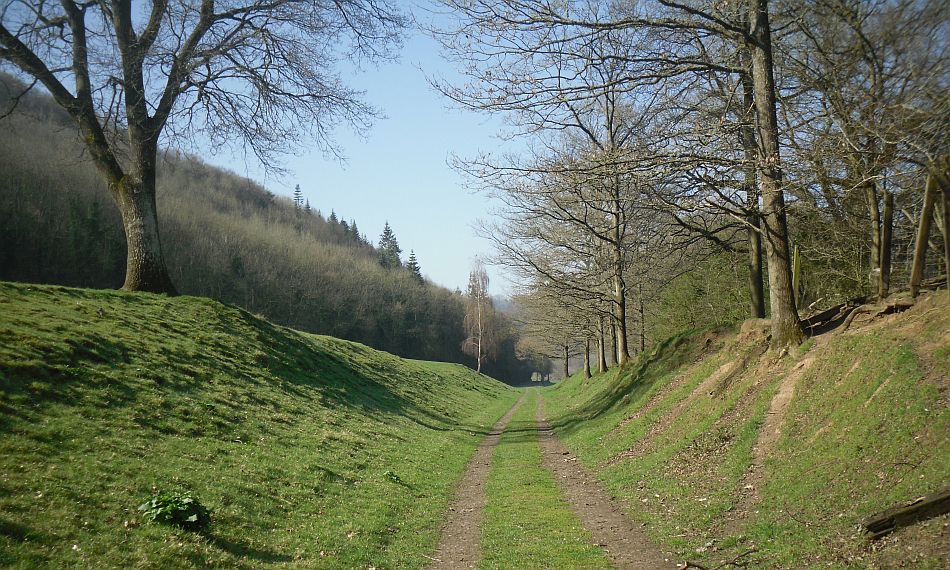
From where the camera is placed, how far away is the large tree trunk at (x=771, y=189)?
9.84 m

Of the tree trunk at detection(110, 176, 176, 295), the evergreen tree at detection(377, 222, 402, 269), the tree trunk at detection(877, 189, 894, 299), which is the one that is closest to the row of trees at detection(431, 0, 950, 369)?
the tree trunk at detection(877, 189, 894, 299)

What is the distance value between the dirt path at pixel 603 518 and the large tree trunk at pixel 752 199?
19.3 feet

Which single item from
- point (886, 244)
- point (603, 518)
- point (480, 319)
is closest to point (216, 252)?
point (480, 319)

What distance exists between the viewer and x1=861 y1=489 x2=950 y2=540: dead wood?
4.87m

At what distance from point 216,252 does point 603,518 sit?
6877 cm

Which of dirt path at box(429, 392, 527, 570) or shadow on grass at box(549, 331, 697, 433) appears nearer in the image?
dirt path at box(429, 392, 527, 570)

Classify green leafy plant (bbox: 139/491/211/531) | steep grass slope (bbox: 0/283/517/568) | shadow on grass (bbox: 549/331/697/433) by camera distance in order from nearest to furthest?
steep grass slope (bbox: 0/283/517/568) → green leafy plant (bbox: 139/491/211/531) → shadow on grass (bbox: 549/331/697/433)

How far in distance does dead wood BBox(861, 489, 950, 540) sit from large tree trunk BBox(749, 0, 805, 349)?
233 inches

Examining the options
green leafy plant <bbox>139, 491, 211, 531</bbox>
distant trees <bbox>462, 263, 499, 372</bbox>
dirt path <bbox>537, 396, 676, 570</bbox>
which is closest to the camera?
green leafy plant <bbox>139, 491, 211, 531</bbox>

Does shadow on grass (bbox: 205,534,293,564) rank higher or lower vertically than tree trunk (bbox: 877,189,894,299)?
lower

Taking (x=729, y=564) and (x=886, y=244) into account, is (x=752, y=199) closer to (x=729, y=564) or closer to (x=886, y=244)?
(x=886, y=244)

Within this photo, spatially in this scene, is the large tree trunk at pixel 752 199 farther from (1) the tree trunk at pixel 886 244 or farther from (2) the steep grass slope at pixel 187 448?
(2) the steep grass slope at pixel 187 448

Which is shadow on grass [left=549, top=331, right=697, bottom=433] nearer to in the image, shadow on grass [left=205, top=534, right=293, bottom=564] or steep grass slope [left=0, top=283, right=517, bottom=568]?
steep grass slope [left=0, top=283, right=517, bottom=568]

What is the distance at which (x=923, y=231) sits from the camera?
25.6ft
